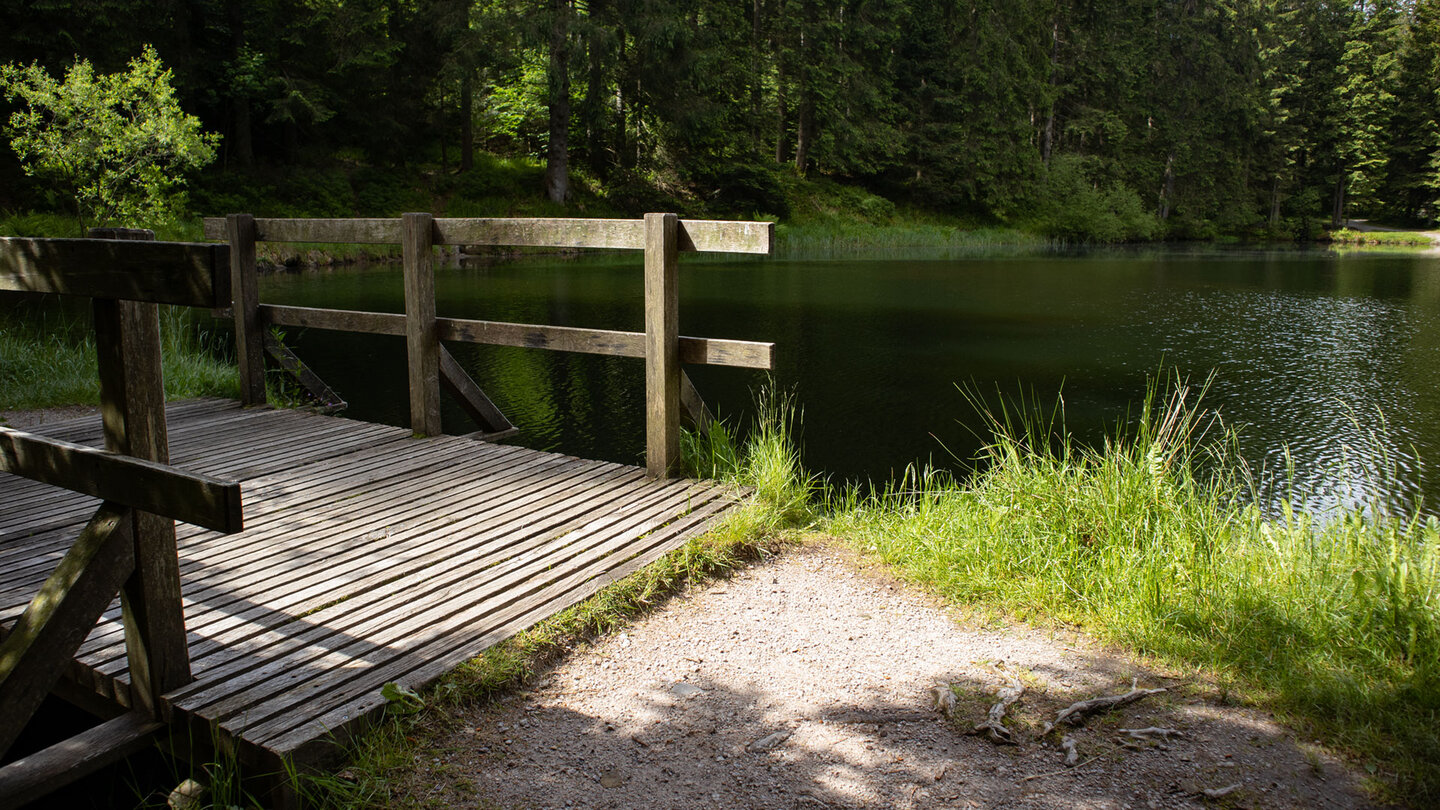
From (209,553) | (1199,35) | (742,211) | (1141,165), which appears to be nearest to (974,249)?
(742,211)

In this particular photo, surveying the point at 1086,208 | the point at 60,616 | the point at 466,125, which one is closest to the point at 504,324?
the point at 60,616

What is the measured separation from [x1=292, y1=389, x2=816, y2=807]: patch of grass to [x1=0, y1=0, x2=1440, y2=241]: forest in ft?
74.6

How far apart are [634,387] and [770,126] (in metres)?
30.4

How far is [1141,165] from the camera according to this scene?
1988 inches

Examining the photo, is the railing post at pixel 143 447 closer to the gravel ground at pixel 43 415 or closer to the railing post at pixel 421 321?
the railing post at pixel 421 321

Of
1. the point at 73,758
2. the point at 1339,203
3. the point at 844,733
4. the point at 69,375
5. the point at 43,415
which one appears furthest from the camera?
the point at 1339,203

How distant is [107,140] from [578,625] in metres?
18.8

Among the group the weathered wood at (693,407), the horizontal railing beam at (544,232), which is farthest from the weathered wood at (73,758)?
the weathered wood at (693,407)

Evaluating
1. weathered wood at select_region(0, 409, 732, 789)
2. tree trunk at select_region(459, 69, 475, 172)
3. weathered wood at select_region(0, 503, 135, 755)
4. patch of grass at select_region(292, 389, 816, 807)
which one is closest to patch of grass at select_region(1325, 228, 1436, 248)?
tree trunk at select_region(459, 69, 475, 172)

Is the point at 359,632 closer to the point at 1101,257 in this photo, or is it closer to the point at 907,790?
the point at 907,790

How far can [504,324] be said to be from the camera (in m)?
6.01

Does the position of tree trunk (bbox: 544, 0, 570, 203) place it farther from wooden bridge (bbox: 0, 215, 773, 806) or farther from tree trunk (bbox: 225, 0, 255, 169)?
wooden bridge (bbox: 0, 215, 773, 806)

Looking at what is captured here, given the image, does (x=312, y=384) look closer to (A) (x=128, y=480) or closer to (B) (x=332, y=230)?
(B) (x=332, y=230)

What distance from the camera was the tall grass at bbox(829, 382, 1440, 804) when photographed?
10.1 feet
